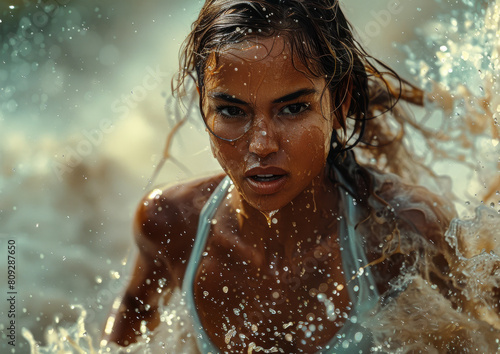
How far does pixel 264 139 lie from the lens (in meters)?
1.38

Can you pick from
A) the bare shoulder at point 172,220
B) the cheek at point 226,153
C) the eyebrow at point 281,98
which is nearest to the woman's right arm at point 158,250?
the bare shoulder at point 172,220

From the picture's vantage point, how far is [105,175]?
103 inches

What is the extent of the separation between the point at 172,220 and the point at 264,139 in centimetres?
54

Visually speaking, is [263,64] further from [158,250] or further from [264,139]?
[158,250]

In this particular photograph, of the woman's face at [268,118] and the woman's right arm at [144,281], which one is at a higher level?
the woman's face at [268,118]

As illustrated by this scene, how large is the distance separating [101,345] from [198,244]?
450 mm

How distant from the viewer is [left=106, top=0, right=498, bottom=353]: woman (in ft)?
4.62

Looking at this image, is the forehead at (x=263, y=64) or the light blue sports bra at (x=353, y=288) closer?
the forehead at (x=263, y=64)

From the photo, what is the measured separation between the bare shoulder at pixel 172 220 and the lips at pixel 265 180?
38 centimetres

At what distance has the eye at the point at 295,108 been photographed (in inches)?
55.7

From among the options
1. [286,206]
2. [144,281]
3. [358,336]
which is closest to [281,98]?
[286,206]

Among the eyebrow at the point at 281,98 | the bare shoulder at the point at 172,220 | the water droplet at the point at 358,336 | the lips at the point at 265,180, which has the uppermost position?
the eyebrow at the point at 281,98

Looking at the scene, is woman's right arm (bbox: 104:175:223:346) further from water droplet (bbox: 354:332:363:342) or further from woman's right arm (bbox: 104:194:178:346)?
water droplet (bbox: 354:332:363:342)

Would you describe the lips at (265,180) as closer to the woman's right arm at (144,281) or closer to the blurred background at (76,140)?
the woman's right arm at (144,281)
